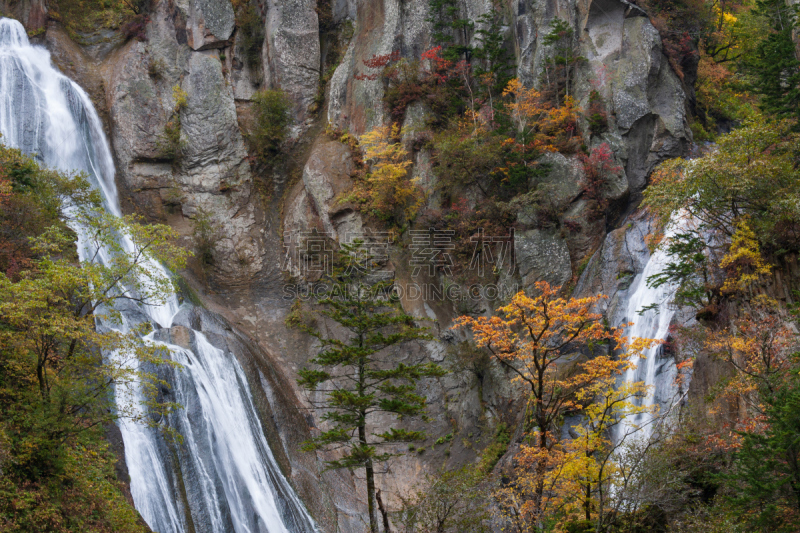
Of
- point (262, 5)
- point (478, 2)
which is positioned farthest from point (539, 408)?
point (262, 5)

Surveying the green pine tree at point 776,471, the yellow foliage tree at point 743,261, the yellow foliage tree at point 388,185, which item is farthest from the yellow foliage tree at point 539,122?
the green pine tree at point 776,471

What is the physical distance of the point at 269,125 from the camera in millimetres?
28297

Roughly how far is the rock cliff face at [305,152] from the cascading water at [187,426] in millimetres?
1071

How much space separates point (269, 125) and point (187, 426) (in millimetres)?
16309

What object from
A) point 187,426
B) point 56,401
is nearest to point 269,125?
point 187,426

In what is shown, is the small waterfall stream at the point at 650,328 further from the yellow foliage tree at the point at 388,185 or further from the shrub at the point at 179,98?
the shrub at the point at 179,98

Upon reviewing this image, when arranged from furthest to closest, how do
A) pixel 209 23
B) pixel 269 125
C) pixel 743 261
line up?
1. pixel 209 23
2. pixel 269 125
3. pixel 743 261

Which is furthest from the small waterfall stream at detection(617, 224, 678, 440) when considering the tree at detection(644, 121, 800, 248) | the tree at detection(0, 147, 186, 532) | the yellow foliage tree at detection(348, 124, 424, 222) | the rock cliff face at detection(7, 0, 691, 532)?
the tree at detection(0, 147, 186, 532)

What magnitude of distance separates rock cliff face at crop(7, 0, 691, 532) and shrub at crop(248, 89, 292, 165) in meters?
0.69

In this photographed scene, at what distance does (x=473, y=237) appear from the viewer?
2189 cm

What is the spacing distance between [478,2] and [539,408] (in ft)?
70.2

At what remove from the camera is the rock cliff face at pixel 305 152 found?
2080cm

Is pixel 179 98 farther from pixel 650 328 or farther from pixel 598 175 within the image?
pixel 650 328

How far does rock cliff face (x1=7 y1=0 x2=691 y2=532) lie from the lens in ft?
68.2
